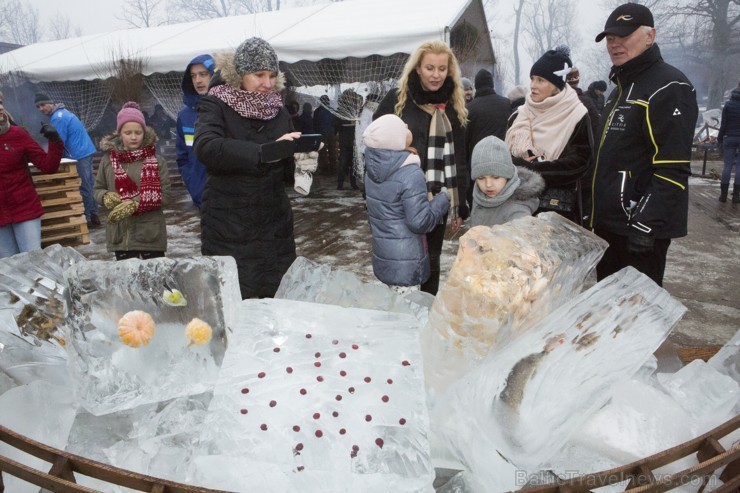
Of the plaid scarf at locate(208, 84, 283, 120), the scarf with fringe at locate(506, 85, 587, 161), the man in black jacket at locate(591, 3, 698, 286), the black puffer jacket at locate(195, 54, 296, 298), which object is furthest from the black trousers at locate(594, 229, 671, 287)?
the plaid scarf at locate(208, 84, 283, 120)

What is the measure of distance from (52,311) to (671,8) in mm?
27522

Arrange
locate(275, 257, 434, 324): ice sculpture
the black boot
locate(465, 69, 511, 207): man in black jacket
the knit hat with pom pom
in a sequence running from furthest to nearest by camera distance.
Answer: the black boot, locate(465, 69, 511, 207): man in black jacket, the knit hat with pom pom, locate(275, 257, 434, 324): ice sculpture

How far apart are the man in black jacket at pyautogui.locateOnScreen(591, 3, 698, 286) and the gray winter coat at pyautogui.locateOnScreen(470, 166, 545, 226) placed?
283 mm

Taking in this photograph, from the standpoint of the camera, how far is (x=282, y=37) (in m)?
7.26

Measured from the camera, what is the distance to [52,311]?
1098mm

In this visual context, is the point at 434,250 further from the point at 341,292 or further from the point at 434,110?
the point at 341,292

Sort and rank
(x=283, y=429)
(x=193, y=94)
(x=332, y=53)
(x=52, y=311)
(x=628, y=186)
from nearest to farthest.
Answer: (x=283, y=429)
(x=52, y=311)
(x=628, y=186)
(x=193, y=94)
(x=332, y=53)

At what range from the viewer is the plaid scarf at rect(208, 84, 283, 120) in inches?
80.1

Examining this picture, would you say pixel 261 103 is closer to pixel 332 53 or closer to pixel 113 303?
pixel 113 303

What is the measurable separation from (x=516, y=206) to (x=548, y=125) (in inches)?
29.0

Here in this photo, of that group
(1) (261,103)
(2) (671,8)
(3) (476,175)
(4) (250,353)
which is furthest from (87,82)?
(2) (671,8)

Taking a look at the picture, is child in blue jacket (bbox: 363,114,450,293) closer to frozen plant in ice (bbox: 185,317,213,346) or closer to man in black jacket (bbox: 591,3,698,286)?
man in black jacket (bbox: 591,3,698,286)

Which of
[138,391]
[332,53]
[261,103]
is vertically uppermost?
[332,53]

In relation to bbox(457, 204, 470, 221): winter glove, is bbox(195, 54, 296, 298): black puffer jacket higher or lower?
higher
